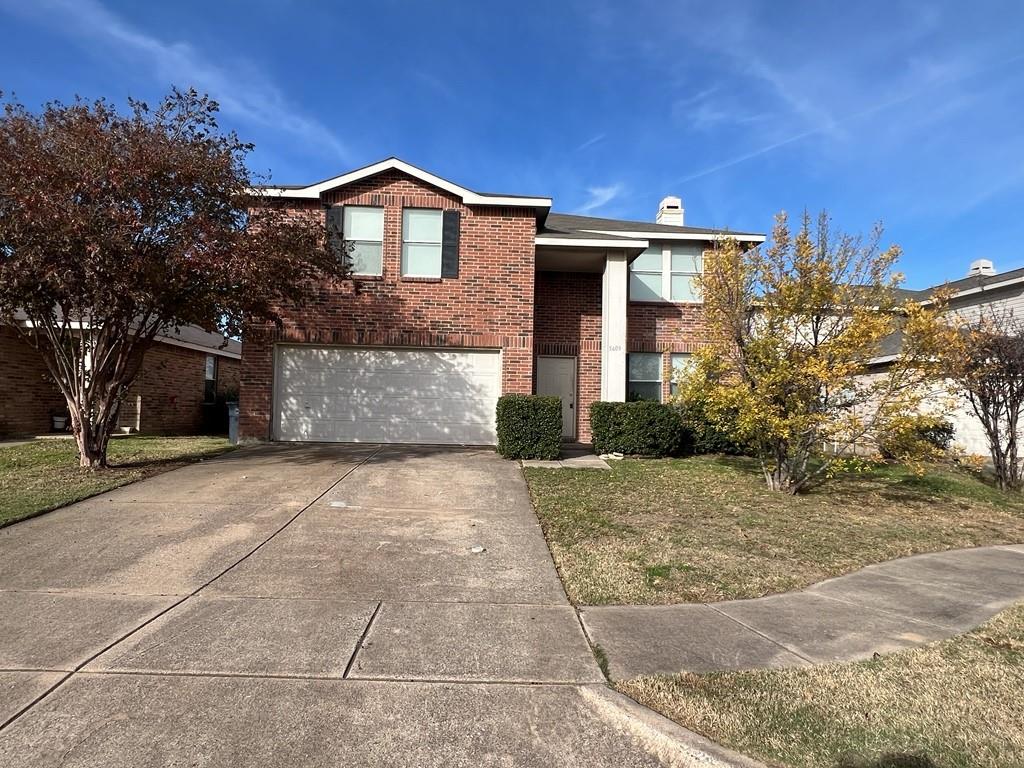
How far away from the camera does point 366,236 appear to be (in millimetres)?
13000

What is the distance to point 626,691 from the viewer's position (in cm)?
312

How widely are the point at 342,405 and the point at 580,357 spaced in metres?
5.70

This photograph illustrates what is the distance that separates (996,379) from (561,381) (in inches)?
327

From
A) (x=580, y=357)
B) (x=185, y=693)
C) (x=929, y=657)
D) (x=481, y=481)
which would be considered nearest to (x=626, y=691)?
(x=929, y=657)

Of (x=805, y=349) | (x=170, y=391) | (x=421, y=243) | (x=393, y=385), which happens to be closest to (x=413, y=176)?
(x=421, y=243)

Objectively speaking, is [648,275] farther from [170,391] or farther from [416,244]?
[170,391]

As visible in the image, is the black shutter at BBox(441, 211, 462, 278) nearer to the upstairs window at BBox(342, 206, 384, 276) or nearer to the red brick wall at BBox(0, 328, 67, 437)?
the upstairs window at BBox(342, 206, 384, 276)

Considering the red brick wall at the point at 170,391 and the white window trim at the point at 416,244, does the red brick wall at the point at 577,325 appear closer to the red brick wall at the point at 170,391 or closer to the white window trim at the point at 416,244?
the white window trim at the point at 416,244

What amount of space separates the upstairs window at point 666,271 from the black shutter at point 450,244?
461 centimetres

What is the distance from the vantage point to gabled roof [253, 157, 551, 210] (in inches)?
501

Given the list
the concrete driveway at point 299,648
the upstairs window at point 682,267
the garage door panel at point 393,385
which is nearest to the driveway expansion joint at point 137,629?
the concrete driveway at point 299,648

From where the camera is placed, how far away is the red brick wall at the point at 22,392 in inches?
575

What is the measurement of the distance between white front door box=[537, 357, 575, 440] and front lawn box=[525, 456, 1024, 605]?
3977 mm

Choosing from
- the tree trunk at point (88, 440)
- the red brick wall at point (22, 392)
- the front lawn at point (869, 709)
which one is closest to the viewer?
the front lawn at point (869, 709)
